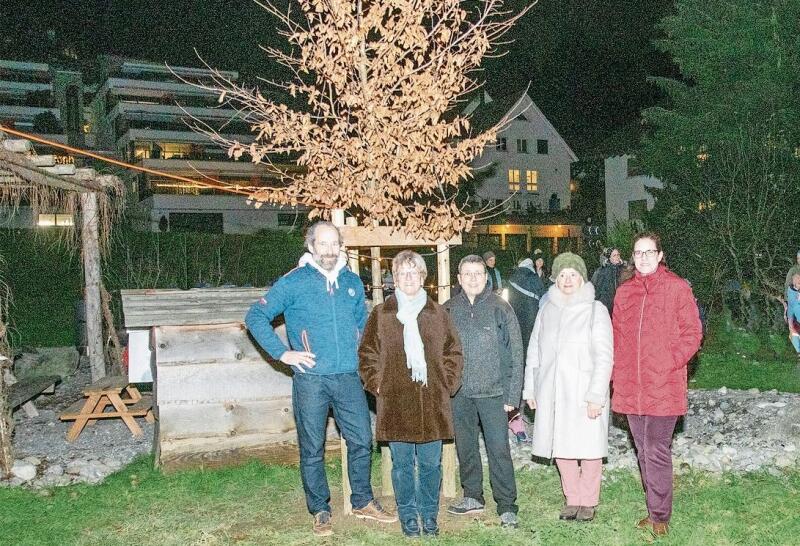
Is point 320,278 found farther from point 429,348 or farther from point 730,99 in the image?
point 730,99

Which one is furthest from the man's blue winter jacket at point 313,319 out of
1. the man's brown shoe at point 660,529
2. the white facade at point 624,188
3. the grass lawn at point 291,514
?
the white facade at point 624,188

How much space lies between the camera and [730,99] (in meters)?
20.1

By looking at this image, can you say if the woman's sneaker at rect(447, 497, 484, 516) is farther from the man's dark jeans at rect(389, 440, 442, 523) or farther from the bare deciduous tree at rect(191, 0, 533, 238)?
the bare deciduous tree at rect(191, 0, 533, 238)

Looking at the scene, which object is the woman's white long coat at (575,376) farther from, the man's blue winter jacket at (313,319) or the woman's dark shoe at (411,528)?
the man's blue winter jacket at (313,319)

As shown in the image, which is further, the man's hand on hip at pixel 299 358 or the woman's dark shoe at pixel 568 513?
the woman's dark shoe at pixel 568 513

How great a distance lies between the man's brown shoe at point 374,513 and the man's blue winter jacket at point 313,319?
1.03m

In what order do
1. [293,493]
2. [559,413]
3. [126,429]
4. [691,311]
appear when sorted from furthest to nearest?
[126,429] < [293,493] < [559,413] < [691,311]

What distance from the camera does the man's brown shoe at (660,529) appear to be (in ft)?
15.3

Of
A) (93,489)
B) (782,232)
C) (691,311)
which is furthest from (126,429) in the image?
(782,232)

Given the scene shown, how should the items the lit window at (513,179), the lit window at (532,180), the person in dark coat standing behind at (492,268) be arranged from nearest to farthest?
the person in dark coat standing behind at (492,268) < the lit window at (513,179) < the lit window at (532,180)

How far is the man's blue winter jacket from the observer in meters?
4.77

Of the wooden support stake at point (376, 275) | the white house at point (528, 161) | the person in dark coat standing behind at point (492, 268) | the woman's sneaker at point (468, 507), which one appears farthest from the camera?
the white house at point (528, 161)

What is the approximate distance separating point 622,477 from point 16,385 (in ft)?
25.5

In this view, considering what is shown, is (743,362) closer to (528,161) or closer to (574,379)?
(574,379)
